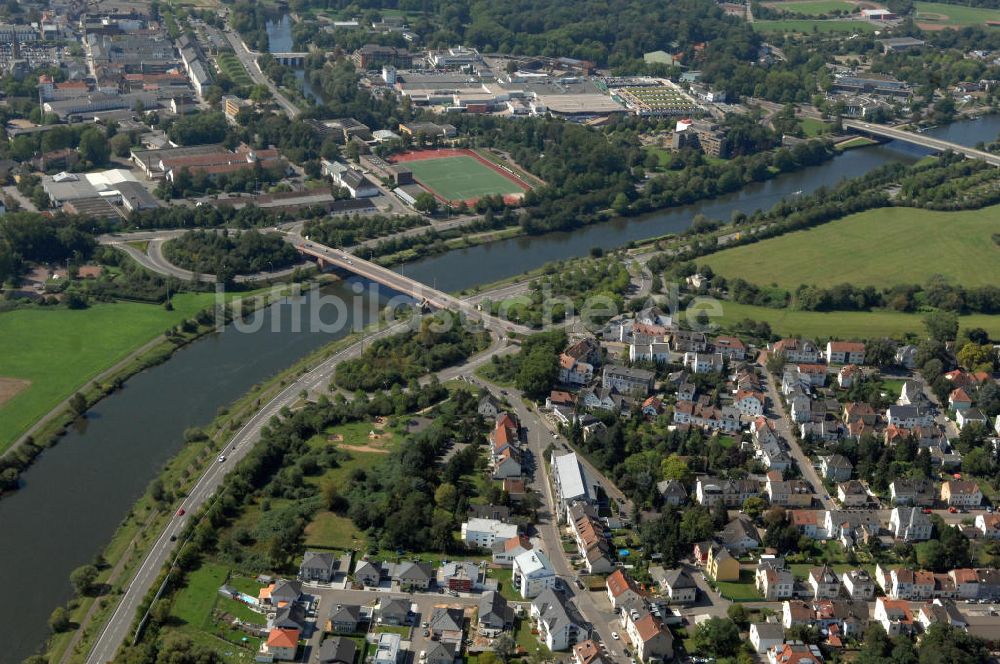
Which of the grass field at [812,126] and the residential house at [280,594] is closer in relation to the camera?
the residential house at [280,594]

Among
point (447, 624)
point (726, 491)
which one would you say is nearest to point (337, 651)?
point (447, 624)

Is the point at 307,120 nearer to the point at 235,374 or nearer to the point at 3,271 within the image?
the point at 3,271

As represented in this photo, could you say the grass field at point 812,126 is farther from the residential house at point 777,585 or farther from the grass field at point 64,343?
the residential house at point 777,585

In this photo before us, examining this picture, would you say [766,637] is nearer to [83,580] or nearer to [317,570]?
[317,570]

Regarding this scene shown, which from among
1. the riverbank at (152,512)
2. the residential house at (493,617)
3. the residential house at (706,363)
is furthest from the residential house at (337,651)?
the residential house at (706,363)

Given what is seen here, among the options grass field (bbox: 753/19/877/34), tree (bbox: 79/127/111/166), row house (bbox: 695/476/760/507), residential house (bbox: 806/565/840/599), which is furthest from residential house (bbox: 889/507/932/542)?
grass field (bbox: 753/19/877/34)
